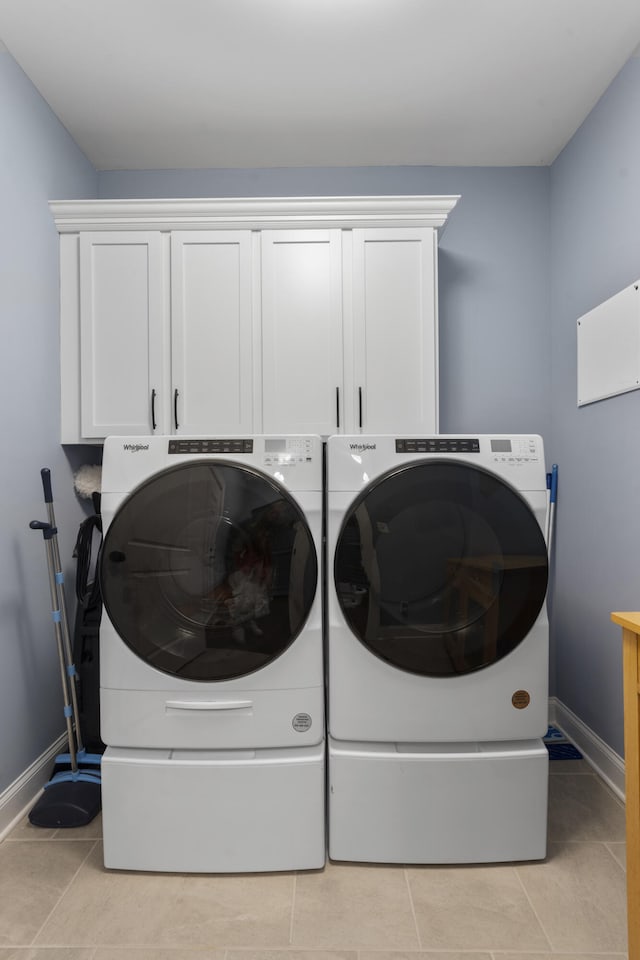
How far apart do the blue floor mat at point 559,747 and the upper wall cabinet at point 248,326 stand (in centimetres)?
141

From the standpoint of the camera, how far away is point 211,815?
1.66m

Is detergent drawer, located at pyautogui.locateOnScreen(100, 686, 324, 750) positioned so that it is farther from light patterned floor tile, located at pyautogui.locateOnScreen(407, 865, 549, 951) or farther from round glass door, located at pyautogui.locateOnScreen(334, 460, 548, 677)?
light patterned floor tile, located at pyautogui.locateOnScreen(407, 865, 549, 951)

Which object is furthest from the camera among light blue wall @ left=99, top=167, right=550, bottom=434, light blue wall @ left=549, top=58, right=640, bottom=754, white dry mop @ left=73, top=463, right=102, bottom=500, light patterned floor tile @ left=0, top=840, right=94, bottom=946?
light blue wall @ left=99, top=167, right=550, bottom=434

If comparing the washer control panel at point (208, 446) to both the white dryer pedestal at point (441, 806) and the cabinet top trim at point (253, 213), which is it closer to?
the white dryer pedestal at point (441, 806)

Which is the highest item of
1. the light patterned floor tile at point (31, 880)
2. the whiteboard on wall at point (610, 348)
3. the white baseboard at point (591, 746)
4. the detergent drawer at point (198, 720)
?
the whiteboard on wall at point (610, 348)

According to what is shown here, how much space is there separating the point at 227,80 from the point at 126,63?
35cm

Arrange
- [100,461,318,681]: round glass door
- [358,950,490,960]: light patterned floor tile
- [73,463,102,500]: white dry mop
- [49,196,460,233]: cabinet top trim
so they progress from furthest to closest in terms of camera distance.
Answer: [73,463,102,500]: white dry mop
[49,196,460,233]: cabinet top trim
[100,461,318,681]: round glass door
[358,950,490,960]: light patterned floor tile

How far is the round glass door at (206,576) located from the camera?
1.65 meters

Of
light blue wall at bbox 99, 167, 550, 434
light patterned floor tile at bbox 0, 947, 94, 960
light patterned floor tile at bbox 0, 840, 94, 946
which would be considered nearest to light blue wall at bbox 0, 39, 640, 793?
light blue wall at bbox 99, 167, 550, 434

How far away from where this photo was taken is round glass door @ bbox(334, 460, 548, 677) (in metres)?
1.65

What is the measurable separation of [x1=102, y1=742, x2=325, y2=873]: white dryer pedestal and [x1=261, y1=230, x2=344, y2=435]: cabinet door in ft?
4.03

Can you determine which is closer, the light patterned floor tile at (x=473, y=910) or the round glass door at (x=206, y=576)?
the light patterned floor tile at (x=473, y=910)

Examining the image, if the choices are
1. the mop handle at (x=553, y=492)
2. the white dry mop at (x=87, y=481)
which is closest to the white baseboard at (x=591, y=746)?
the mop handle at (x=553, y=492)

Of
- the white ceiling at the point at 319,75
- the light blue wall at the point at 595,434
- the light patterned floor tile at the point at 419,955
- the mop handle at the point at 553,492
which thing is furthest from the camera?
the mop handle at the point at 553,492
